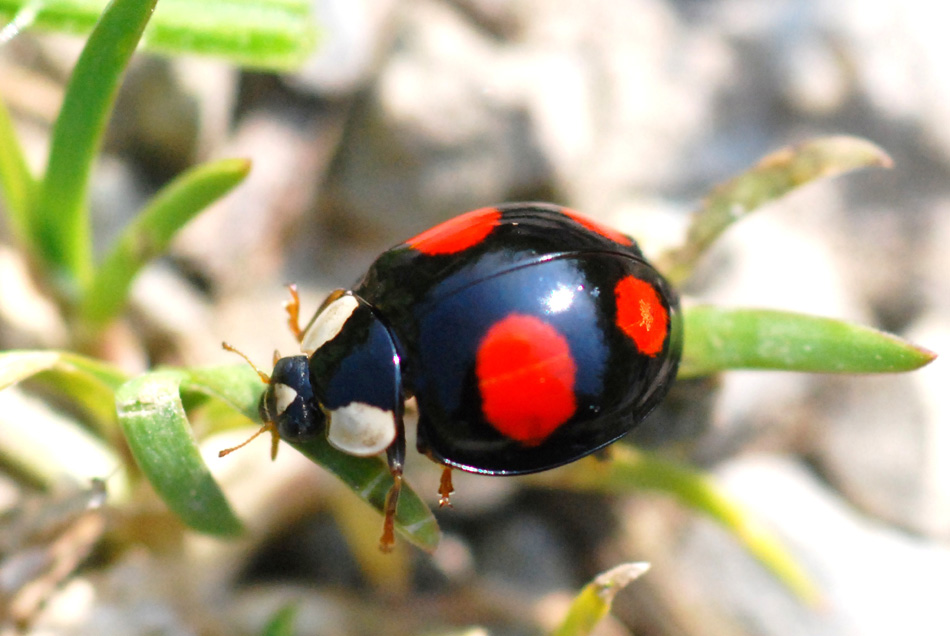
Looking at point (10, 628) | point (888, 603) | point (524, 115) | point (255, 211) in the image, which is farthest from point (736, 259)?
point (10, 628)

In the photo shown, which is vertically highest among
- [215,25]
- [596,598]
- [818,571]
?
[215,25]

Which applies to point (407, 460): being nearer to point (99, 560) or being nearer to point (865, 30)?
point (99, 560)

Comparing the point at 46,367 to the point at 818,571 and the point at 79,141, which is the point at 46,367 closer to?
the point at 79,141

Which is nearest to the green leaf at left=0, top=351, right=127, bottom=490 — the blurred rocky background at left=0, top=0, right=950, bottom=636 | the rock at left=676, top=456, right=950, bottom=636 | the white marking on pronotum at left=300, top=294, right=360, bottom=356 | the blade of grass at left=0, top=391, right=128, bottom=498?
the blade of grass at left=0, top=391, right=128, bottom=498

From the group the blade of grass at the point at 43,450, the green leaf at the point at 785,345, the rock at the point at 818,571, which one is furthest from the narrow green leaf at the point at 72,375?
the rock at the point at 818,571

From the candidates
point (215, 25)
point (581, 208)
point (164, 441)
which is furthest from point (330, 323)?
point (581, 208)

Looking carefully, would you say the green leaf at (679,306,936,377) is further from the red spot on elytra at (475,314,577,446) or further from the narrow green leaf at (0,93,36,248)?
the narrow green leaf at (0,93,36,248)

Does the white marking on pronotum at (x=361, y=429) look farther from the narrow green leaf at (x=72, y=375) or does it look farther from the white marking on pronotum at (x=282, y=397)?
the narrow green leaf at (x=72, y=375)
